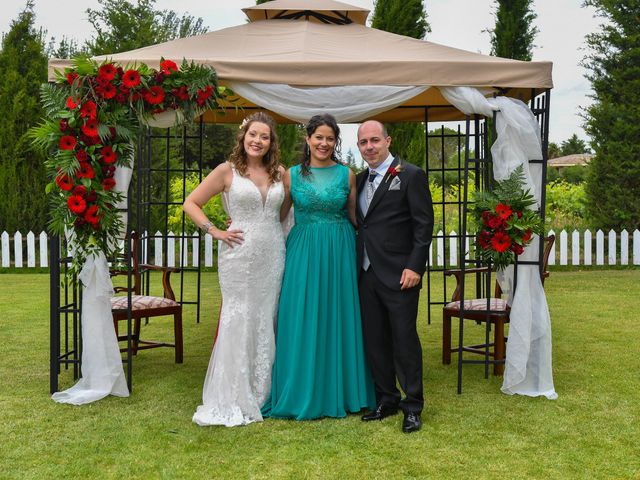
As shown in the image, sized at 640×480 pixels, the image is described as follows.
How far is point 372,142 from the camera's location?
176 inches

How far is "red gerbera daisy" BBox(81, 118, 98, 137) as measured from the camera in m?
4.90

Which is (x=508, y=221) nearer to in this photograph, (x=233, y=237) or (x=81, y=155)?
(x=233, y=237)

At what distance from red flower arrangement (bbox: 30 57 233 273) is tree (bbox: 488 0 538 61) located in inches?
439

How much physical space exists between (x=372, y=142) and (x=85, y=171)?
1904 mm

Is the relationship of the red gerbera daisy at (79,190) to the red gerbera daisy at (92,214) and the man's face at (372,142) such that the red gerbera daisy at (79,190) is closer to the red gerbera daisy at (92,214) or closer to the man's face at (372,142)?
the red gerbera daisy at (92,214)

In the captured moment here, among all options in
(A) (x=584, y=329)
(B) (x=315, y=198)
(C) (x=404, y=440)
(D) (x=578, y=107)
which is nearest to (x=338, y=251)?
(B) (x=315, y=198)

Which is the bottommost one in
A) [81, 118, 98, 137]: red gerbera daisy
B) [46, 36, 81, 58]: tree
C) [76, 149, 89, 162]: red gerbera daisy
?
[76, 149, 89, 162]: red gerbera daisy

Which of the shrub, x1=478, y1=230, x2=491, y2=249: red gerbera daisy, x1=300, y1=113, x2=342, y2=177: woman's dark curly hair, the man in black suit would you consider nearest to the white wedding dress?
x1=300, y1=113, x2=342, y2=177: woman's dark curly hair

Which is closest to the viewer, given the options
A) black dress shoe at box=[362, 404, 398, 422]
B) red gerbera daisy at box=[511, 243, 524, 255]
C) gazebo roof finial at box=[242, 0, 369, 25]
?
black dress shoe at box=[362, 404, 398, 422]

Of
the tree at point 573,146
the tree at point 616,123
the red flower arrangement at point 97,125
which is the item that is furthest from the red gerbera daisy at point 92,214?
the tree at point 573,146

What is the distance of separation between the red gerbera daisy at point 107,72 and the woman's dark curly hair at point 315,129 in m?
1.34

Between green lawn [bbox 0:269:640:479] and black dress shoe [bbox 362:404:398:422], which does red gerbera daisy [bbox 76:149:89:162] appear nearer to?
green lawn [bbox 0:269:640:479]

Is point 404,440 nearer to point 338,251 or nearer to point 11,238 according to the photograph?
point 338,251

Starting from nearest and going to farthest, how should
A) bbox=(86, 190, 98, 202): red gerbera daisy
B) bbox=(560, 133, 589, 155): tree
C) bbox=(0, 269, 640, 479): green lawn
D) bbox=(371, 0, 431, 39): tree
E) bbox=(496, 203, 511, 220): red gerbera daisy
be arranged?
bbox=(0, 269, 640, 479): green lawn, bbox=(86, 190, 98, 202): red gerbera daisy, bbox=(496, 203, 511, 220): red gerbera daisy, bbox=(371, 0, 431, 39): tree, bbox=(560, 133, 589, 155): tree
